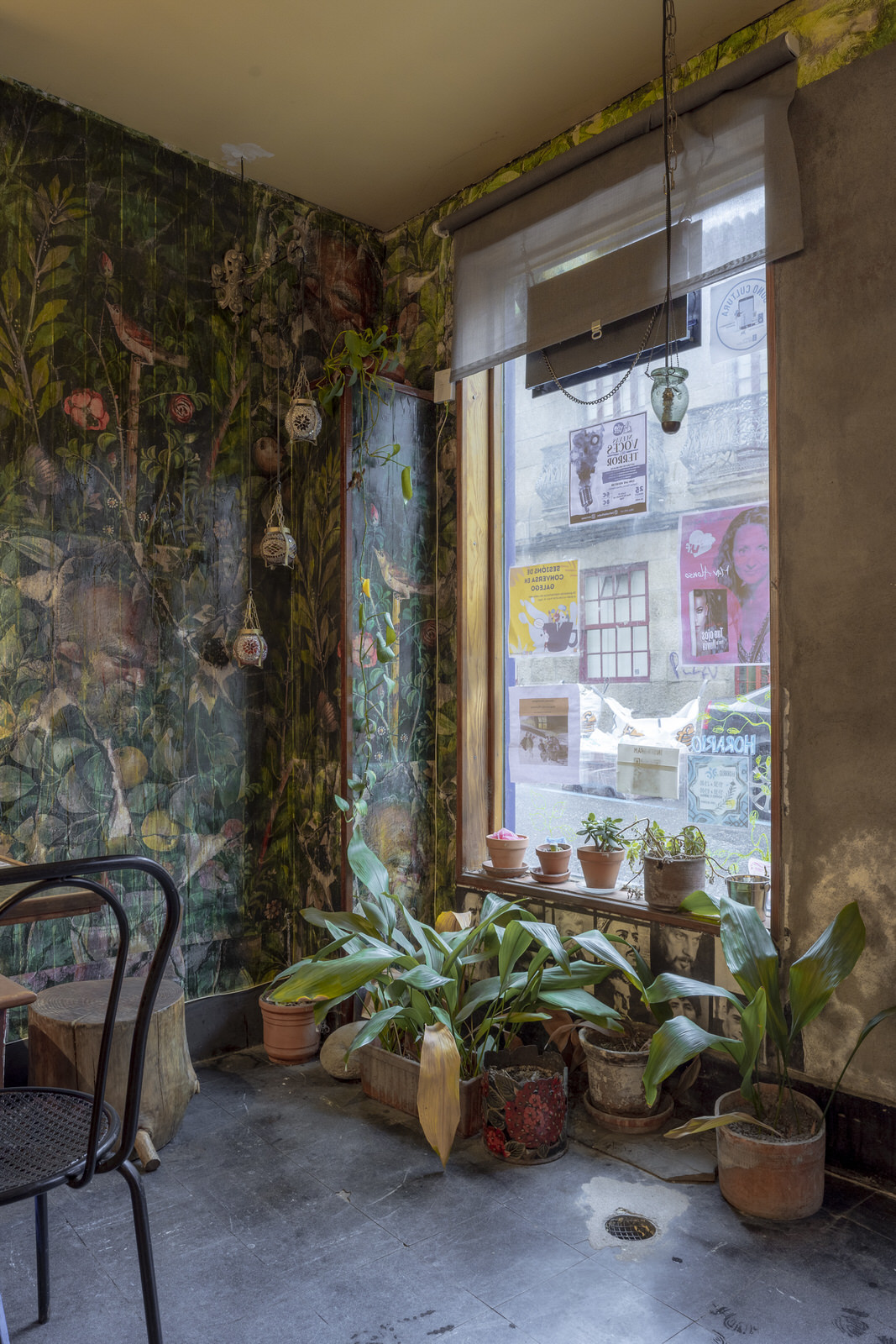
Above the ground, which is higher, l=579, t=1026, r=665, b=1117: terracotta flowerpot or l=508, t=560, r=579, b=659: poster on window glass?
l=508, t=560, r=579, b=659: poster on window glass

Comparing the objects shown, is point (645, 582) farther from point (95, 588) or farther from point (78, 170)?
point (78, 170)

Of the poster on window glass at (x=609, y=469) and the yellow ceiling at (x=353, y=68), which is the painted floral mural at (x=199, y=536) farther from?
the poster on window glass at (x=609, y=469)

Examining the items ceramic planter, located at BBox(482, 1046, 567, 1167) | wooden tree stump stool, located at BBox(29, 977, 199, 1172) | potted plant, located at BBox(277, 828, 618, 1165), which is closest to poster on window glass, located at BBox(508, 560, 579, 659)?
potted plant, located at BBox(277, 828, 618, 1165)

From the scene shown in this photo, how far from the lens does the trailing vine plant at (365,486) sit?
309 cm

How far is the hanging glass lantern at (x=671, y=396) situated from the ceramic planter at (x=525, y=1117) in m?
1.65

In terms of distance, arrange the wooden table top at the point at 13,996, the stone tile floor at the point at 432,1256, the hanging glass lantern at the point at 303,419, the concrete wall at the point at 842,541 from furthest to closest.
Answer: the hanging glass lantern at the point at 303,419, the concrete wall at the point at 842,541, the wooden table top at the point at 13,996, the stone tile floor at the point at 432,1256

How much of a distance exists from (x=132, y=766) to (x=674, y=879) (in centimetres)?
173

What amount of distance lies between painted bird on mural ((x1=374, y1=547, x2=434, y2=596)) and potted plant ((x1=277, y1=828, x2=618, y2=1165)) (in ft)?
3.16

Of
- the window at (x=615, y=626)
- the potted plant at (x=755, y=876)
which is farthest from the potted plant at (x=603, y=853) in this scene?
the window at (x=615, y=626)

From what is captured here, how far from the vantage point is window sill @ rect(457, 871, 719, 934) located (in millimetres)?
2571

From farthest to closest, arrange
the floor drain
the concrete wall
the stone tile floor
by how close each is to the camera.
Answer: the concrete wall < the floor drain < the stone tile floor

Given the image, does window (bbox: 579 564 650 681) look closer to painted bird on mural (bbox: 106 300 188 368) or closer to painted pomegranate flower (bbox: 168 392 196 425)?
painted pomegranate flower (bbox: 168 392 196 425)

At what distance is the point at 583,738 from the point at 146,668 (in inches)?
57.5

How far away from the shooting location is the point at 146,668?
9.83 ft
